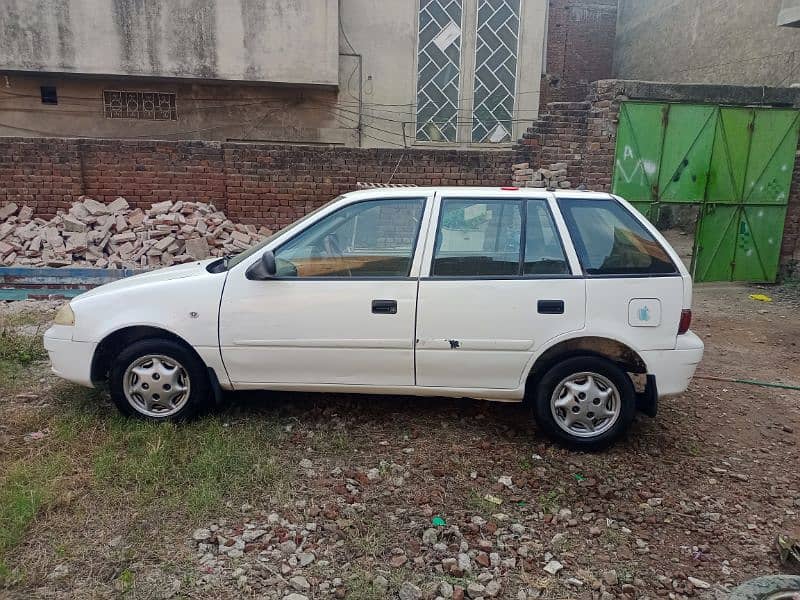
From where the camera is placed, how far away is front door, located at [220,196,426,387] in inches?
148

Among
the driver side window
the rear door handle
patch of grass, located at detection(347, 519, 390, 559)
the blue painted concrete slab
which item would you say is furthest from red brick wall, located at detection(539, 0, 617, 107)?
patch of grass, located at detection(347, 519, 390, 559)

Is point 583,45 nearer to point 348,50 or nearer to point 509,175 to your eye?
point 348,50

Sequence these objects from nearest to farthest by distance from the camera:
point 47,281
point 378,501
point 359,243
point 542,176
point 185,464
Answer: point 378,501 < point 185,464 < point 359,243 < point 47,281 < point 542,176

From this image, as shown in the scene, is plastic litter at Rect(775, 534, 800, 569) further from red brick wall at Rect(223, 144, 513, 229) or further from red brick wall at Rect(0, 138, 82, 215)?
red brick wall at Rect(0, 138, 82, 215)

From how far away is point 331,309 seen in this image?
3.76 metres

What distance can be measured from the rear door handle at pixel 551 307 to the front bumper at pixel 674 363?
1.88ft

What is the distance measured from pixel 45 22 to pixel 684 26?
14483 mm

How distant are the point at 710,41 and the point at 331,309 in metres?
13.8

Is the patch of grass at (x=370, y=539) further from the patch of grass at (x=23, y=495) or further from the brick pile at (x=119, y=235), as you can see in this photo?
the brick pile at (x=119, y=235)

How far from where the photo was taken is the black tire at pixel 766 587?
259 cm

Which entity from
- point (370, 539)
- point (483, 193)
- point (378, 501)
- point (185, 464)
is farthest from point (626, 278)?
point (185, 464)

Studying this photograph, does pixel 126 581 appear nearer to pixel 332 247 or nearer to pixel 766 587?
pixel 332 247

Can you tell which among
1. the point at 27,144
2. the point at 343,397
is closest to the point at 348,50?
the point at 27,144

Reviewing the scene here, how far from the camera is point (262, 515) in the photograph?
311cm
